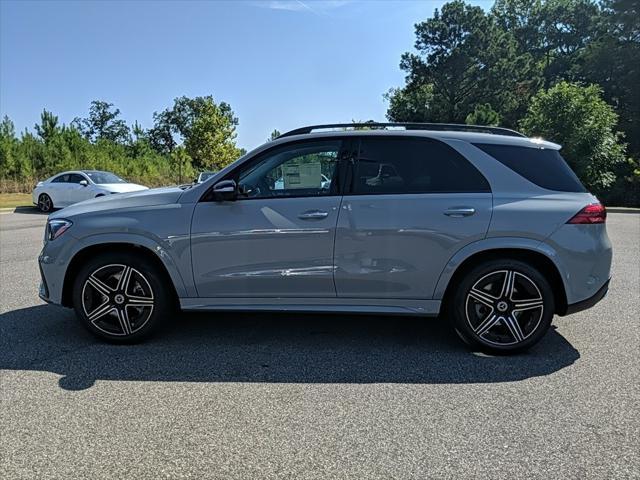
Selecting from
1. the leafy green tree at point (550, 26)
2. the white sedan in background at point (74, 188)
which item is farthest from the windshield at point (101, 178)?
the leafy green tree at point (550, 26)

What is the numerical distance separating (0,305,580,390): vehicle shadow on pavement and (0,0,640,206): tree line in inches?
840

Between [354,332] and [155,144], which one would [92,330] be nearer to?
[354,332]

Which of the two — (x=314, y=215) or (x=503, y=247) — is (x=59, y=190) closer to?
(x=314, y=215)

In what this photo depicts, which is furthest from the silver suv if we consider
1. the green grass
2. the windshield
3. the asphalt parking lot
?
the green grass

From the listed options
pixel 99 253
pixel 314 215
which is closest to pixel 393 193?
pixel 314 215

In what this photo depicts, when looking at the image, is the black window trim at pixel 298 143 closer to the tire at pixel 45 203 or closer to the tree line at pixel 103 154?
the tire at pixel 45 203

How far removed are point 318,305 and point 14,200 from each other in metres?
24.2

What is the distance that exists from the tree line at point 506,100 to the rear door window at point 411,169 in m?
21.6

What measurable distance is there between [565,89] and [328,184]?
83.3ft

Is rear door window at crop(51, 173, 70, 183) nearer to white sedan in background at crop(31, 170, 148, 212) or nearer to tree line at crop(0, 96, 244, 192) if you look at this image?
white sedan in background at crop(31, 170, 148, 212)

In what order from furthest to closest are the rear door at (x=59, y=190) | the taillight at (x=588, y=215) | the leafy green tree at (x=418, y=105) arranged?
the leafy green tree at (x=418, y=105) < the rear door at (x=59, y=190) < the taillight at (x=588, y=215)

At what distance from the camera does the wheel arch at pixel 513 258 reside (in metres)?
4.00

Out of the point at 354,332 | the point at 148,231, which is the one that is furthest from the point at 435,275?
the point at 148,231

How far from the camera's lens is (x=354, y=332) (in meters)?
4.68
